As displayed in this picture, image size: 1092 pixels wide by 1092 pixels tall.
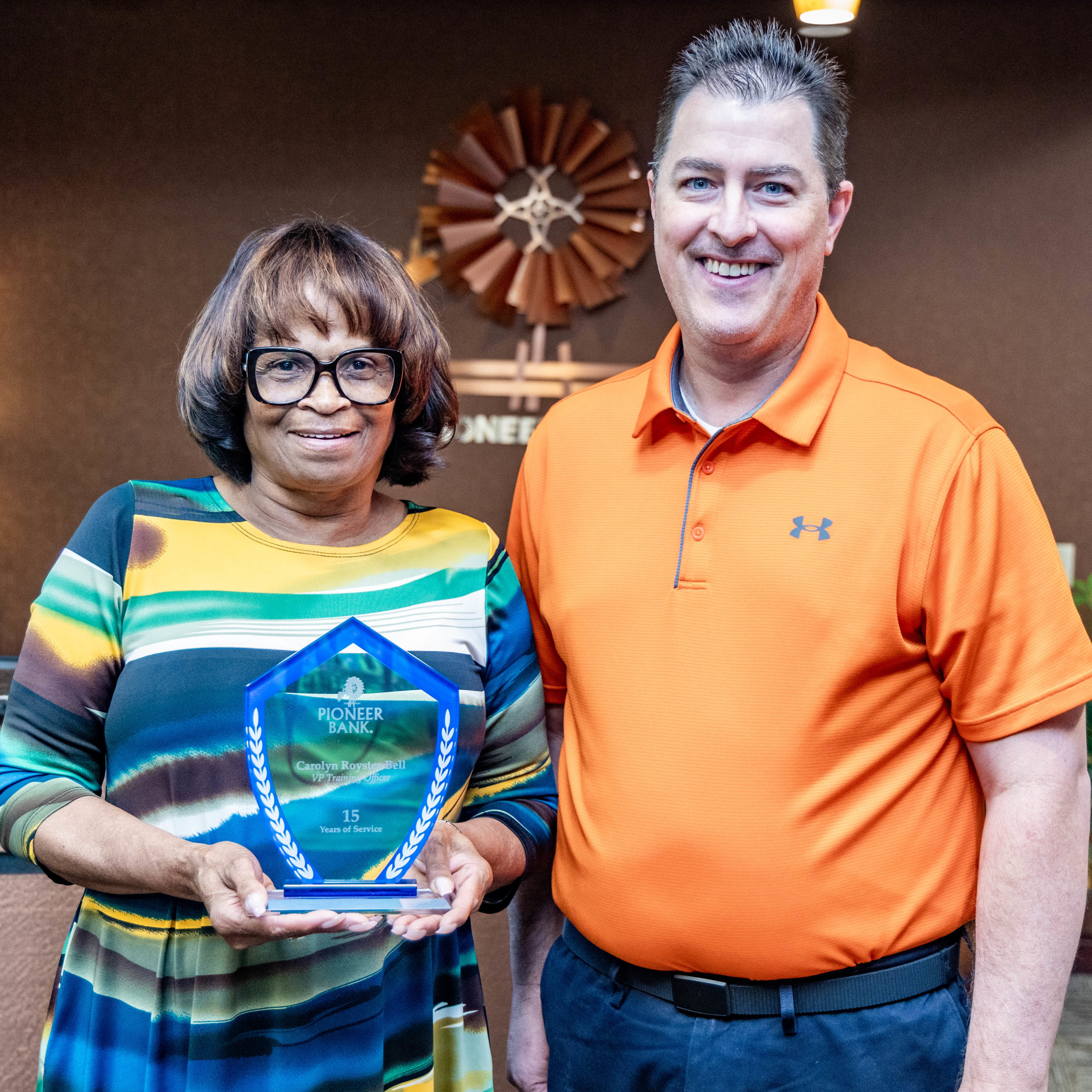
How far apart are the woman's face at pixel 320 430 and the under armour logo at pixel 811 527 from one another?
48cm

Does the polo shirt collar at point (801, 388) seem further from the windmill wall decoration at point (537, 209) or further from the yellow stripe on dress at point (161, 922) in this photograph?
the windmill wall decoration at point (537, 209)

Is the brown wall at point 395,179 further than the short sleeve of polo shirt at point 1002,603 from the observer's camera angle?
Yes

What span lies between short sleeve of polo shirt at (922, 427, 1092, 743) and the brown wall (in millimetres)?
2523

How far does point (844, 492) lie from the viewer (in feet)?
3.97

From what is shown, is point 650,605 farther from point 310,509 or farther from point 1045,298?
point 1045,298

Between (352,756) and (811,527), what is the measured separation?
0.56 metres

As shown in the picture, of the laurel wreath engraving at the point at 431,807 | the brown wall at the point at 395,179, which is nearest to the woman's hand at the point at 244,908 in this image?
the laurel wreath engraving at the point at 431,807

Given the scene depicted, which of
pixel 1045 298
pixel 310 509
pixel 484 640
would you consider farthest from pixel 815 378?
pixel 1045 298

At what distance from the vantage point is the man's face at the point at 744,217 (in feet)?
4.07

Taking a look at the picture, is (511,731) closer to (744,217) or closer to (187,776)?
(187,776)

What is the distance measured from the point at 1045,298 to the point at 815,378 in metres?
2.65

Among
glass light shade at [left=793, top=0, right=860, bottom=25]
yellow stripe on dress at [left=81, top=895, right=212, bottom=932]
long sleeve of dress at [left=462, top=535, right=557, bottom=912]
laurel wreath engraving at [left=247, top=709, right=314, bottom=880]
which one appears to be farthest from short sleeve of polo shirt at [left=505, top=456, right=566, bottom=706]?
glass light shade at [left=793, top=0, right=860, bottom=25]

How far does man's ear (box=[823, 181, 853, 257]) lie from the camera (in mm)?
1307

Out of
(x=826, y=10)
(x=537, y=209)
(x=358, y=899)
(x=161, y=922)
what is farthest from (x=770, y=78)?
(x=537, y=209)
